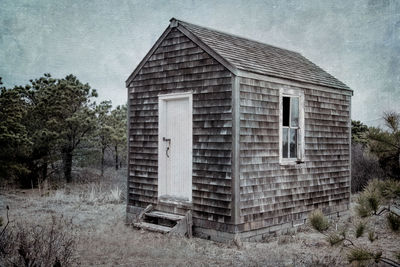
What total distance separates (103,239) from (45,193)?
7033 millimetres

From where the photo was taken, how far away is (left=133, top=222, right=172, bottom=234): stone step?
7384mm

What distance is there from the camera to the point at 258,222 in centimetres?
728

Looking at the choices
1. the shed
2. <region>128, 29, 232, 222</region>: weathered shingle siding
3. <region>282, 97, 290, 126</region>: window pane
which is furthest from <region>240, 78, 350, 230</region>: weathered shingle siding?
<region>282, 97, 290, 126</region>: window pane

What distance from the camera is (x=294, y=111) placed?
27.4ft

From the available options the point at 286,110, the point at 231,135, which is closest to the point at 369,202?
the point at 231,135

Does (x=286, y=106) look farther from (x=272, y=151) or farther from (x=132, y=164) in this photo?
(x=132, y=164)

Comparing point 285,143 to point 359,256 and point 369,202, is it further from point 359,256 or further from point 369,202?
point 359,256

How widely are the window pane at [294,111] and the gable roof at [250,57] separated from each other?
47cm

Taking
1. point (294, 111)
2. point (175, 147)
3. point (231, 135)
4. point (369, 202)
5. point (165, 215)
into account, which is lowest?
point (165, 215)

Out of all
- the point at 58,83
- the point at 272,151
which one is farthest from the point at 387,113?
the point at 58,83

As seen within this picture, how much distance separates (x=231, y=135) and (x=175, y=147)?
1.61m

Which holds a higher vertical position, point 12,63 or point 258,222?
point 12,63

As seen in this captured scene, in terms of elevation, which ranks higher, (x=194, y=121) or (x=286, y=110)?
(x=286, y=110)

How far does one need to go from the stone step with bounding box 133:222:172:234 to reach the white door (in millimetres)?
656
